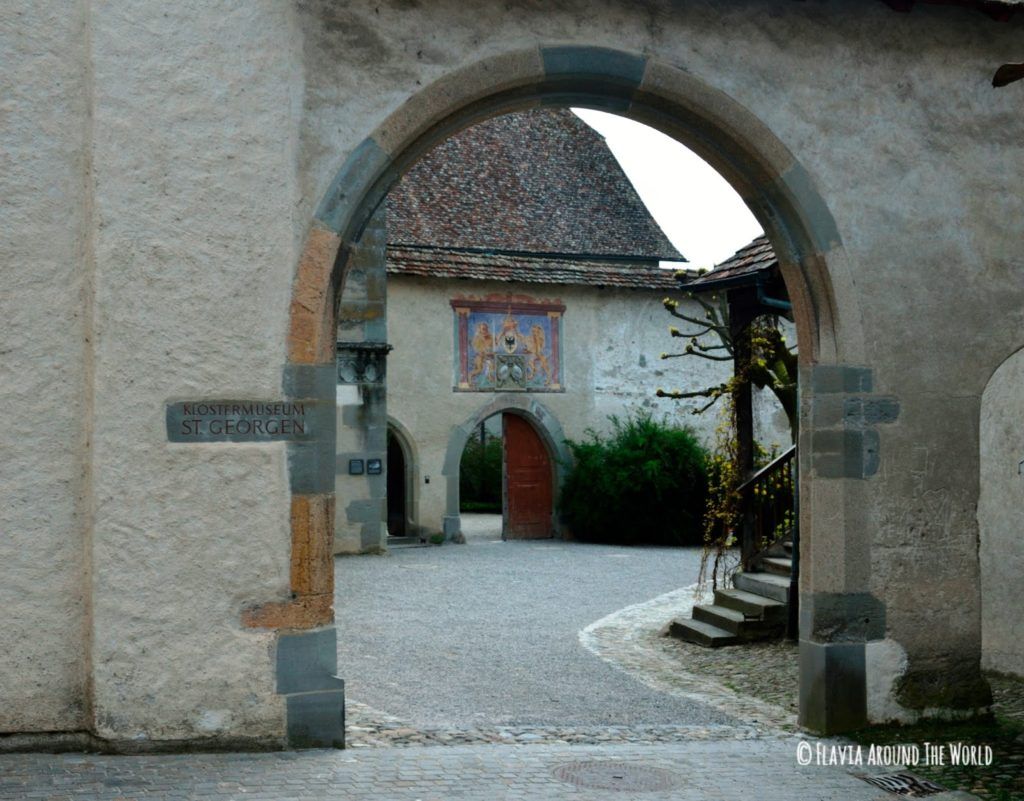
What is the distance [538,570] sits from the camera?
55.3ft

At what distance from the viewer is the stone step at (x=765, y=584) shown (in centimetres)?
1062

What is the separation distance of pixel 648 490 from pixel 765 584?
408 inches

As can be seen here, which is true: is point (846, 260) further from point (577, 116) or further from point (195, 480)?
point (577, 116)

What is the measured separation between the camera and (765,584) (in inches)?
428

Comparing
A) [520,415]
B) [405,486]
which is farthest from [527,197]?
[405,486]

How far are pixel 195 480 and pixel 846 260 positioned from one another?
3605 mm

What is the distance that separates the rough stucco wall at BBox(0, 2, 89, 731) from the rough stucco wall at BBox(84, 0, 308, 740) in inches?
6.6

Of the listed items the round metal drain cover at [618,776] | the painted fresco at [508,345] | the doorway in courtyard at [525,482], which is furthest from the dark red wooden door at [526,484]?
the round metal drain cover at [618,776]

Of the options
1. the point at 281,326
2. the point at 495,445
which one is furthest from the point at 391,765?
the point at 495,445

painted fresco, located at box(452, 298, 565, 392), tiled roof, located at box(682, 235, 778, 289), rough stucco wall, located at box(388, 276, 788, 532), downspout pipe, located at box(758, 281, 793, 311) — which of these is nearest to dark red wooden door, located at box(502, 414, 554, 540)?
rough stucco wall, located at box(388, 276, 788, 532)

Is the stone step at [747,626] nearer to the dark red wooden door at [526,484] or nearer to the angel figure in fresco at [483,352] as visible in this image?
the angel figure in fresco at [483,352]

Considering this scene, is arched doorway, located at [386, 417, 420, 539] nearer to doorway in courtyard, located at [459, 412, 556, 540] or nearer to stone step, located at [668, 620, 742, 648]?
doorway in courtyard, located at [459, 412, 556, 540]

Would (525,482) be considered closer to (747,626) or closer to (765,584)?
(765,584)

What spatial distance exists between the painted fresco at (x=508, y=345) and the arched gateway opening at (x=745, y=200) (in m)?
15.0
